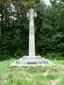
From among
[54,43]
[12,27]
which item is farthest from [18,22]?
[54,43]

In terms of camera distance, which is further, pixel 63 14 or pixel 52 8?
pixel 52 8

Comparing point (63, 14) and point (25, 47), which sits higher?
point (63, 14)

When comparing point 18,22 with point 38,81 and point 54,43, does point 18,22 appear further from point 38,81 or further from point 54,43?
point 38,81

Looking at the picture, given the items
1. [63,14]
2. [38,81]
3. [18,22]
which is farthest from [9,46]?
[38,81]

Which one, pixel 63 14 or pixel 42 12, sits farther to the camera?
pixel 42 12

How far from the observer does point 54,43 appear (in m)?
18.9

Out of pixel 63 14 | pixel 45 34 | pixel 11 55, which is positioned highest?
pixel 63 14

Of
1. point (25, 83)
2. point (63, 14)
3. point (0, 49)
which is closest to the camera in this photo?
point (25, 83)

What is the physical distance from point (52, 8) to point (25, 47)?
394 centimetres

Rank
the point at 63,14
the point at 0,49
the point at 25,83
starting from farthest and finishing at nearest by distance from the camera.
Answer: the point at 0,49 → the point at 63,14 → the point at 25,83

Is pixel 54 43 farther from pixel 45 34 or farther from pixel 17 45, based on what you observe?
pixel 17 45

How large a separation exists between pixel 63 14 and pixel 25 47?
4.26 metres

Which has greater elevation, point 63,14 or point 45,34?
point 63,14

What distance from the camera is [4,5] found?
65.3 ft
